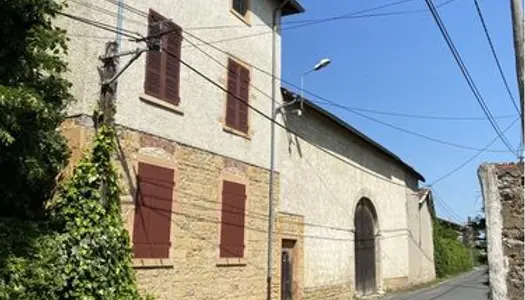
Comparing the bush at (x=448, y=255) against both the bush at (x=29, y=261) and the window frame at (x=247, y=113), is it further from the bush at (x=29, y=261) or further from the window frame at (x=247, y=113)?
the bush at (x=29, y=261)

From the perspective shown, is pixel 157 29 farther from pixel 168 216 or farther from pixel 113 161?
pixel 168 216

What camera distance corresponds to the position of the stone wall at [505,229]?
5.16 meters

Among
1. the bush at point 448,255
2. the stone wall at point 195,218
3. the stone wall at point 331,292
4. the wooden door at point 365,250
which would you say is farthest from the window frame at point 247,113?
the bush at point 448,255

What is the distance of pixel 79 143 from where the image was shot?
11.3 m

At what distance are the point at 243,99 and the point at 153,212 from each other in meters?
5.03

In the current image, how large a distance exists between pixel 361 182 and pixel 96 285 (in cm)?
1690

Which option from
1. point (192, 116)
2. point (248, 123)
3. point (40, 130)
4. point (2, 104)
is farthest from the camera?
point (248, 123)

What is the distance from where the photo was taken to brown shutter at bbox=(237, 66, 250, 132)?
1652 cm

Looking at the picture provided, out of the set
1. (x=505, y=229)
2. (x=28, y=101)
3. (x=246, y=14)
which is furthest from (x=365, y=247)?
(x=505, y=229)

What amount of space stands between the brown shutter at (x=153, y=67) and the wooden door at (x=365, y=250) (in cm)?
1433

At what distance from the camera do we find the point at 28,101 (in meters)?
8.98

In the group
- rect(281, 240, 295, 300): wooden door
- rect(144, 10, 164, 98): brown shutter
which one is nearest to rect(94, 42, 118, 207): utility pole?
rect(144, 10, 164, 98): brown shutter

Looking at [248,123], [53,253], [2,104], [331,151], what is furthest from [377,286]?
[2,104]

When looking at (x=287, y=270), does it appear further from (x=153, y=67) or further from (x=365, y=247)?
(x=153, y=67)
